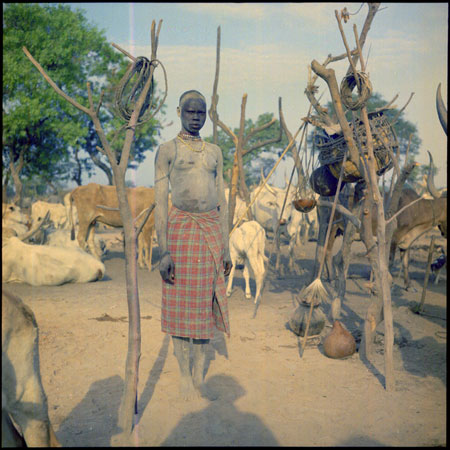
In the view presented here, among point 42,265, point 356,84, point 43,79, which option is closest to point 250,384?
point 356,84

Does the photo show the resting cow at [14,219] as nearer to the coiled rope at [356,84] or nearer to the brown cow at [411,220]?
the brown cow at [411,220]

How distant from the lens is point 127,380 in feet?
10.2

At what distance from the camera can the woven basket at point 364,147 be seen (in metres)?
4.80

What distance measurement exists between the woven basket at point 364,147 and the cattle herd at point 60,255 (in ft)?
2.93

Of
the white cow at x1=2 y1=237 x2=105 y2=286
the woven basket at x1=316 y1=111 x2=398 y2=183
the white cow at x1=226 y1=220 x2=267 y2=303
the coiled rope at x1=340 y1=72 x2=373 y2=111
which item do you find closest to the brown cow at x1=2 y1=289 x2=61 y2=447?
the coiled rope at x1=340 y1=72 x2=373 y2=111

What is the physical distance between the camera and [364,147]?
15.9 feet

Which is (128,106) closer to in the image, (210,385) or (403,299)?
(210,385)

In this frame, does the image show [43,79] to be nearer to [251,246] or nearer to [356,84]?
[251,246]

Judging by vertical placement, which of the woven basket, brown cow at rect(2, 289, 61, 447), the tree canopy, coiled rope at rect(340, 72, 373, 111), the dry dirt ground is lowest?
the dry dirt ground

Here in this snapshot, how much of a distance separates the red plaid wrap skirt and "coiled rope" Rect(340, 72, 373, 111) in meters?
1.76

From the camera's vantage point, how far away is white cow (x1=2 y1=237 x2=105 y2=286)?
805 cm

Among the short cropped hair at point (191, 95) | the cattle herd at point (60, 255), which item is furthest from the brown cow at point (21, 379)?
the short cropped hair at point (191, 95)

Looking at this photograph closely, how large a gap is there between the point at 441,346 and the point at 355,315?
1531mm

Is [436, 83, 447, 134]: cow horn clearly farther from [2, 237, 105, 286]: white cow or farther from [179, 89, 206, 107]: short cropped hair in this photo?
[2, 237, 105, 286]: white cow
